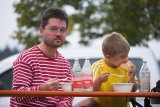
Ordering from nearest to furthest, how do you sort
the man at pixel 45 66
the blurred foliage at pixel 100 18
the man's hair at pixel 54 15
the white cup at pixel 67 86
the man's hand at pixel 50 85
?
the man's hand at pixel 50 85, the white cup at pixel 67 86, the man at pixel 45 66, the man's hair at pixel 54 15, the blurred foliage at pixel 100 18

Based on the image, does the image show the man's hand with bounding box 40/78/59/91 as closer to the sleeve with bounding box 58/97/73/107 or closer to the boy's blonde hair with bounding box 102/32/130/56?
the sleeve with bounding box 58/97/73/107

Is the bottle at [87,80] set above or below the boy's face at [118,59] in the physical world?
below

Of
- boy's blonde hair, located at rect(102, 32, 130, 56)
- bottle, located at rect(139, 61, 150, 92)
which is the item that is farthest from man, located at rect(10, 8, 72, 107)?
bottle, located at rect(139, 61, 150, 92)

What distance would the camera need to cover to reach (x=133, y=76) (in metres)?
4.87

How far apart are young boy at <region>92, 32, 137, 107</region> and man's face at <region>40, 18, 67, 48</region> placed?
38 centimetres

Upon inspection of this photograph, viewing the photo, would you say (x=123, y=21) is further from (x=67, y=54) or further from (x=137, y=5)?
(x=67, y=54)

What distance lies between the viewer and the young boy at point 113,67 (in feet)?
16.0

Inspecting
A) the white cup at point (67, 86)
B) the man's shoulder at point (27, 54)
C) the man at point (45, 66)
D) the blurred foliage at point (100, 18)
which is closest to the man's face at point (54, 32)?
the man at point (45, 66)

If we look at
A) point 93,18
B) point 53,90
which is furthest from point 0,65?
point 93,18

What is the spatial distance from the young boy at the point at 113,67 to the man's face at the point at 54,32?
0.38 metres

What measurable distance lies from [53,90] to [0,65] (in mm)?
3410

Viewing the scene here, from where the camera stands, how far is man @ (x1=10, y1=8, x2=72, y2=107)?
4.62m

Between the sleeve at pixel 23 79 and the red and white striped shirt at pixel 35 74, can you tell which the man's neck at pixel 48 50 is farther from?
the sleeve at pixel 23 79

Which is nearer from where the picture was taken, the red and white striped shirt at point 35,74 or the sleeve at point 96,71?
the red and white striped shirt at point 35,74
